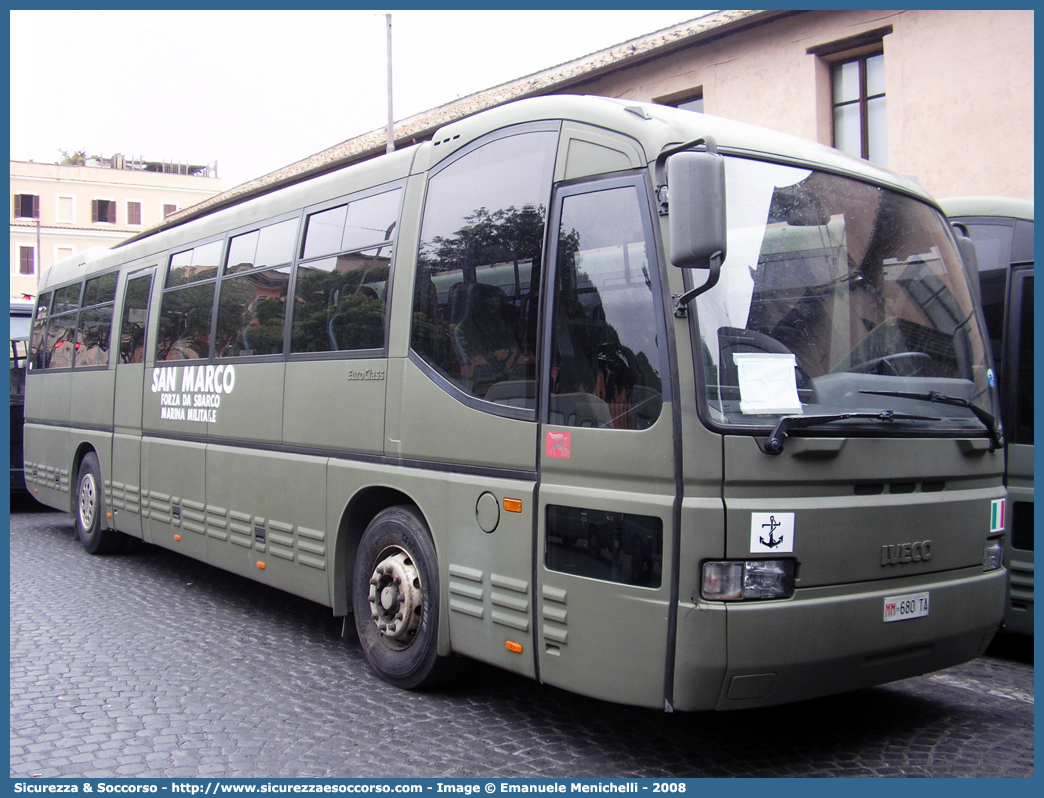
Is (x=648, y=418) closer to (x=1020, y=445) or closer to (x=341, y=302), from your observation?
(x=341, y=302)

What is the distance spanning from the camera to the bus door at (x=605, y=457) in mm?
4031

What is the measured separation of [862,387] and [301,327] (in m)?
3.84

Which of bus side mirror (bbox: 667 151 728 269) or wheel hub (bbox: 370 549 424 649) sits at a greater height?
bus side mirror (bbox: 667 151 728 269)

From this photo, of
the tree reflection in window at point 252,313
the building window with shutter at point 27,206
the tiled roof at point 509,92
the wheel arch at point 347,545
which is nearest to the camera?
the wheel arch at point 347,545

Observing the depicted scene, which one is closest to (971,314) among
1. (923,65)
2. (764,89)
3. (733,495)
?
(733,495)

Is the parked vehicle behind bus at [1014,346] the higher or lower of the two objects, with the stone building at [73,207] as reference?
lower

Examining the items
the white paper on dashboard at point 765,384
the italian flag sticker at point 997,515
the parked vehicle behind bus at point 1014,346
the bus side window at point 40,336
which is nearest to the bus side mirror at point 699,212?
the white paper on dashboard at point 765,384

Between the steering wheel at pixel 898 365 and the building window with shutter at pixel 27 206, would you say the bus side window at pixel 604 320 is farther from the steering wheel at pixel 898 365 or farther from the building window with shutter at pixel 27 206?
the building window with shutter at pixel 27 206

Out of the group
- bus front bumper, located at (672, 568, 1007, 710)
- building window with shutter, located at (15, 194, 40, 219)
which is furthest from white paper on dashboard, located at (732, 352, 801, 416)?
building window with shutter, located at (15, 194, 40, 219)

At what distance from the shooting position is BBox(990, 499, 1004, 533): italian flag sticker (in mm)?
4793

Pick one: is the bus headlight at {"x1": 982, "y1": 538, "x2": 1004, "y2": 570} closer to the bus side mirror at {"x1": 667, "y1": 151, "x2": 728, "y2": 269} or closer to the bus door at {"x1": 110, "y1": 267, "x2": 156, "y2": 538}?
the bus side mirror at {"x1": 667, "y1": 151, "x2": 728, "y2": 269}

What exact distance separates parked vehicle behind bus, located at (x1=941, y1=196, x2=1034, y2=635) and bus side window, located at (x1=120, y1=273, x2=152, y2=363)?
7178 millimetres

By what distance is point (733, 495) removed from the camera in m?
3.92

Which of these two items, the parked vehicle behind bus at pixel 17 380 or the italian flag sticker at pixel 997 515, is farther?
the parked vehicle behind bus at pixel 17 380
